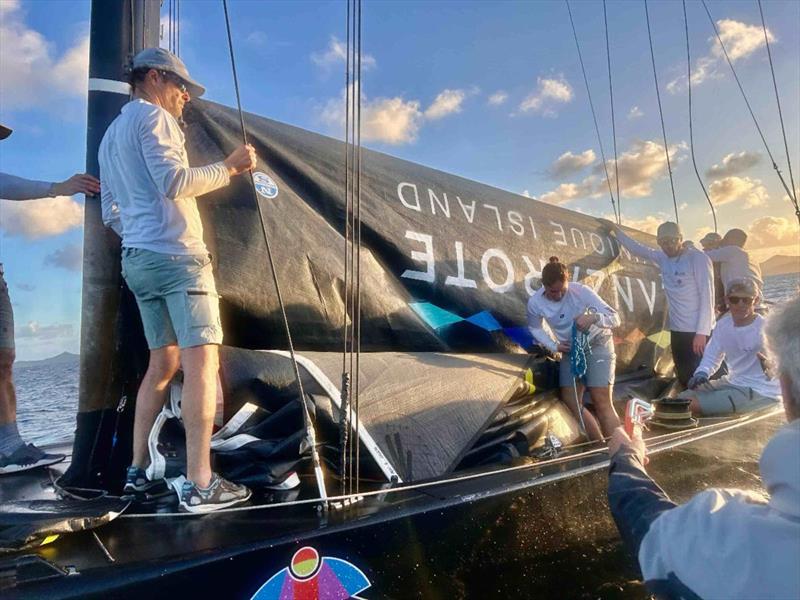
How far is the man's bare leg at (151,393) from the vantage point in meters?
1.89

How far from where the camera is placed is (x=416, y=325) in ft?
10.1

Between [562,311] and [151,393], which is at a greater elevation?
[562,311]

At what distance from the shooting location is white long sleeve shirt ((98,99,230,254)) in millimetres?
1745

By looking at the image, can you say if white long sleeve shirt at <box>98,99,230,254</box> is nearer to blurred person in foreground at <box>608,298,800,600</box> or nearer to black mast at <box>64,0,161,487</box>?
black mast at <box>64,0,161,487</box>

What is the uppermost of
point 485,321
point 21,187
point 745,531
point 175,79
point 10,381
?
point 175,79

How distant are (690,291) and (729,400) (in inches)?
44.2

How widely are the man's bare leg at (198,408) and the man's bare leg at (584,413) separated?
2035 millimetres

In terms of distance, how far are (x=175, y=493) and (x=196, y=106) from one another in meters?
1.68

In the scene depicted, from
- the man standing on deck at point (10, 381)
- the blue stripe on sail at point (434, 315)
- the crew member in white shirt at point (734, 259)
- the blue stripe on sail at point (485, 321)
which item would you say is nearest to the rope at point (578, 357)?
the blue stripe on sail at point (485, 321)

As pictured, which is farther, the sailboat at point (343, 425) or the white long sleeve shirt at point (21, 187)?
the white long sleeve shirt at point (21, 187)

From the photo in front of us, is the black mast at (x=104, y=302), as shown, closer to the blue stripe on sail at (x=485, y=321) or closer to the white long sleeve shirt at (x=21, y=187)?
the white long sleeve shirt at (x=21, y=187)

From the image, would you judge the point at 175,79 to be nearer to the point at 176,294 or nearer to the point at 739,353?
the point at 176,294

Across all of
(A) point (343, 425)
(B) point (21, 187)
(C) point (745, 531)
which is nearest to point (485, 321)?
(A) point (343, 425)

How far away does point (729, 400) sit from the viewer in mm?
3566
